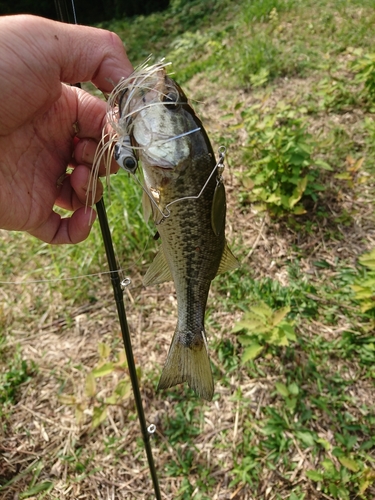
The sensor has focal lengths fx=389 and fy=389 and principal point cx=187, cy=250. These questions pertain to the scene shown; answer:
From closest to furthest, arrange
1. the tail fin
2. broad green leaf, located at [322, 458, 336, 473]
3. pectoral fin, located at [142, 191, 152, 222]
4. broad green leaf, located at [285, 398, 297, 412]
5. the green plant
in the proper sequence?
pectoral fin, located at [142, 191, 152, 222] < the tail fin < broad green leaf, located at [322, 458, 336, 473] < broad green leaf, located at [285, 398, 297, 412] < the green plant

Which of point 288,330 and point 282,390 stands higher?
point 288,330

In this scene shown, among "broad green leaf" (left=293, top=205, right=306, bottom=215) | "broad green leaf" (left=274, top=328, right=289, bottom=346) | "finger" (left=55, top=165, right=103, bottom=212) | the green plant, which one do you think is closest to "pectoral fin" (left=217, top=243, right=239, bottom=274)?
"finger" (left=55, top=165, right=103, bottom=212)

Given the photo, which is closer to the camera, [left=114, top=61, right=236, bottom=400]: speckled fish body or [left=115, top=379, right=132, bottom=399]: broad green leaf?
[left=114, top=61, right=236, bottom=400]: speckled fish body

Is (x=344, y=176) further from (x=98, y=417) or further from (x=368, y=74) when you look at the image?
(x=98, y=417)

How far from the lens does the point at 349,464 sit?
1.96m

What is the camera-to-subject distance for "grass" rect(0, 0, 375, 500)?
2.20 metres

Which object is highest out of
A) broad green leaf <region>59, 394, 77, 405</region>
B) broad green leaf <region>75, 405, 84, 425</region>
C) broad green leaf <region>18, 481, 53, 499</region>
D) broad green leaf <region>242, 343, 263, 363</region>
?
broad green leaf <region>242, 343, 263, 363</region>

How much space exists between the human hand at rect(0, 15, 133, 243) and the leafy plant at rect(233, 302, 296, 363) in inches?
46.2

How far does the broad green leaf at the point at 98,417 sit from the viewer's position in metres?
2.33

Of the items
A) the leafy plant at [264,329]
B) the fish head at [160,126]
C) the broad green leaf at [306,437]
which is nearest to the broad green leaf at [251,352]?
the leafy plant at [264,329]

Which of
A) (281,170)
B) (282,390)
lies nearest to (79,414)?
(282,390)

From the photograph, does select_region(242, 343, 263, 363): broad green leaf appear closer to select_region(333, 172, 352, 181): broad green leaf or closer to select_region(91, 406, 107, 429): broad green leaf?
select_region(91, 406, 107, 429): broad green leaf

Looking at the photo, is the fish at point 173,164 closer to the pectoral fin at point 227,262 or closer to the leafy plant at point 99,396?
the pectoral fin at point 227,262

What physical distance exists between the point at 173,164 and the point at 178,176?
4 cm
